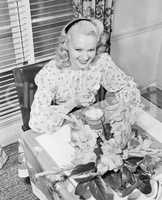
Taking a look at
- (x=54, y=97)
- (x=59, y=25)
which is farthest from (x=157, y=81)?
(x=54, y=97)

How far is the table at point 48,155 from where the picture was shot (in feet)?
4.13

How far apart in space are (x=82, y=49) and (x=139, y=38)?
133cm

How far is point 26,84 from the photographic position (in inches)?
65.1

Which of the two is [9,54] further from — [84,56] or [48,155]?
[48,155]

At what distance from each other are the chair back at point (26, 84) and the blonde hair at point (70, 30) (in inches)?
4.9

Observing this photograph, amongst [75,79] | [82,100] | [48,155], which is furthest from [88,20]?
[48,155]

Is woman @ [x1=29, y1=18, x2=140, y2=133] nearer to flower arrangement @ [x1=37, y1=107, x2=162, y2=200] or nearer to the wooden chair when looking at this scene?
the wooden chair

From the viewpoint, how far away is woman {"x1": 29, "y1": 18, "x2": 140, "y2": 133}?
1.54 metres

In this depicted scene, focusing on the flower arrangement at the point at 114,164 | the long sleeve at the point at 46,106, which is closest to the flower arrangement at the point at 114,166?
the flower arrangement at the point at 114,164

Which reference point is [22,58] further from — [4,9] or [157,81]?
[157,81]

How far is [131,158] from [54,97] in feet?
2.21

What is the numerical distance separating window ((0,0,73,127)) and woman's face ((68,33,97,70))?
0.73m

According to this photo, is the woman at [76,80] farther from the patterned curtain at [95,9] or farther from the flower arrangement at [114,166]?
the patterned curtain at [95,9]

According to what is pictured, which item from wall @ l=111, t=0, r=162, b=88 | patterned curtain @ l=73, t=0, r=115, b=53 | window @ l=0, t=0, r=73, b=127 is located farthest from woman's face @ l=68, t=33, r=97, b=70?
wall @ l=111, t=0, r=162, b=88
